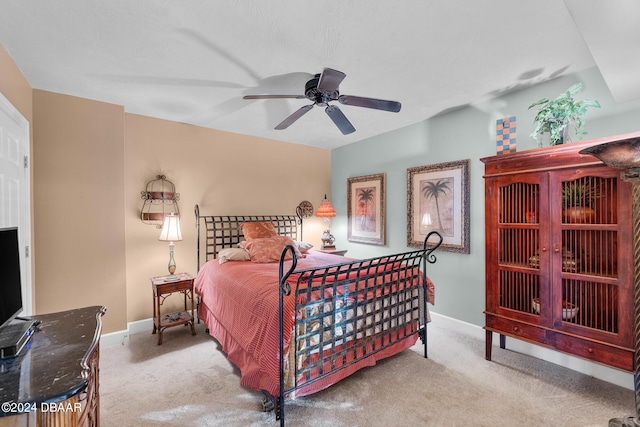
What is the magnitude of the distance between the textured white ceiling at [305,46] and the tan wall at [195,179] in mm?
690

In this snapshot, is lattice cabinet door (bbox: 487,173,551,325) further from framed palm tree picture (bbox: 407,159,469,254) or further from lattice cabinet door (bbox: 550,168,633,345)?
framed palm tree picture (bbox: 407,159,469,254)

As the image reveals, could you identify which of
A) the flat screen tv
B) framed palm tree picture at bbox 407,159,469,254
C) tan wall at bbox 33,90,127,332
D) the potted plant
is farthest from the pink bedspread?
the potted plant

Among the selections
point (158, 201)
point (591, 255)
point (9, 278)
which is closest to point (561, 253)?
point (591, 255)

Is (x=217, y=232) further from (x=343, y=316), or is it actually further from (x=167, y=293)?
(x=343, y=316)

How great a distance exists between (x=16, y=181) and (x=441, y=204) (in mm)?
4383

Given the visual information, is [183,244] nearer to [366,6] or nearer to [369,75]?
[369,75]

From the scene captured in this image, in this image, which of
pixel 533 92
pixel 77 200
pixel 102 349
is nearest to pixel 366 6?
pixel 533 92

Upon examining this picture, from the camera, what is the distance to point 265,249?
137 inches

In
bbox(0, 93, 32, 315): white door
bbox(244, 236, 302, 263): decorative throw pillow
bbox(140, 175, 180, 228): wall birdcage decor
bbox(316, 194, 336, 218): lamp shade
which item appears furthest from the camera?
bbox(316, 194, 336, 218): lamp shade

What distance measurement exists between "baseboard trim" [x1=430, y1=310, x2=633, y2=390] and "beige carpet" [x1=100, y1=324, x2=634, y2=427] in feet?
0.24

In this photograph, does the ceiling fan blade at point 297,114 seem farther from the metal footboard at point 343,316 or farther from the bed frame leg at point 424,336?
the bed frame leg at point 424,336

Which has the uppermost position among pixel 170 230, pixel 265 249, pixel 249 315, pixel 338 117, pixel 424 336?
pixel 338 117

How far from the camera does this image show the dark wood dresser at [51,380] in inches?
35.8

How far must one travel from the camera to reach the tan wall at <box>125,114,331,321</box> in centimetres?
348
